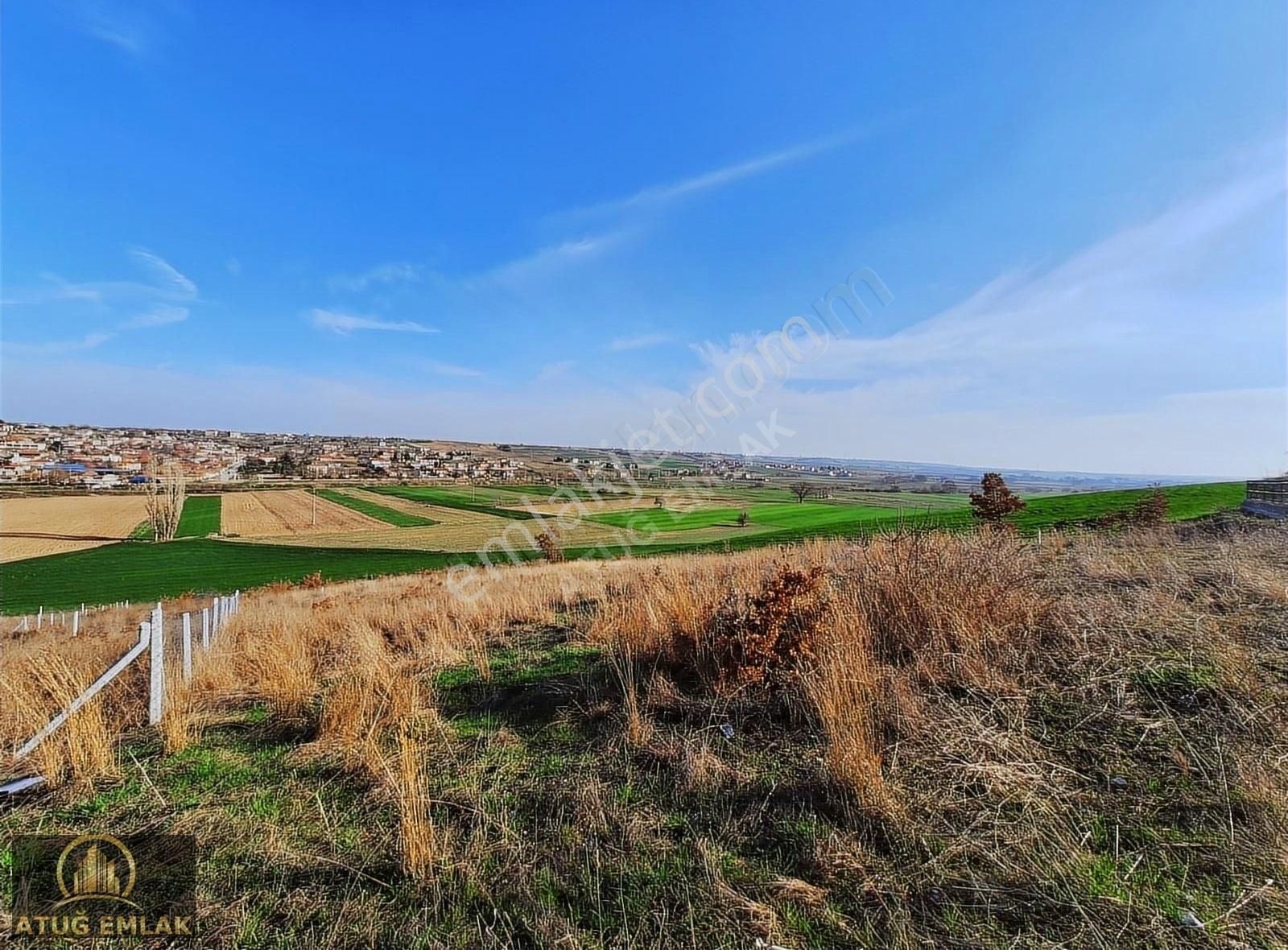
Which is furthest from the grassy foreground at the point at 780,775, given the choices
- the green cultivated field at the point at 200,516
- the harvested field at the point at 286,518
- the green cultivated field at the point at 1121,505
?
the green cultivated field at the point at 200,516

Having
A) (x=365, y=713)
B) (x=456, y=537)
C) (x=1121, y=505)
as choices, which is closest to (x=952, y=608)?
(x=365, y=713)

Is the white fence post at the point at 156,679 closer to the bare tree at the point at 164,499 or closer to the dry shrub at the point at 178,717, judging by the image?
the dry shrub at the point at 178,717

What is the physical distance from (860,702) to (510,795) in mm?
2164

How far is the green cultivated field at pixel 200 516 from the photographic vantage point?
1998 inches

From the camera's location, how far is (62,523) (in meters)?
49.7

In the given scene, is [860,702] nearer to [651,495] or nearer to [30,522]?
[651,495]

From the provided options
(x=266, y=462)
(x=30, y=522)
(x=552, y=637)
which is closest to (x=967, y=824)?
(x=552, y=637)

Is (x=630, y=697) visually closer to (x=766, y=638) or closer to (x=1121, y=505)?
(x=766, y=638)

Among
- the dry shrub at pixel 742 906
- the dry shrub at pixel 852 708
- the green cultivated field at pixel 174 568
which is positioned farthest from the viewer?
the green cultivated field at pixel 174 568

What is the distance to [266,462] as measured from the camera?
8881 centimetres

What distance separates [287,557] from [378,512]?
73.5 feet

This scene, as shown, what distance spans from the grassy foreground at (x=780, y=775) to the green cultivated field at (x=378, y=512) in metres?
52.8

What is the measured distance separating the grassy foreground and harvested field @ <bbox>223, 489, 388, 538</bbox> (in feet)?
177

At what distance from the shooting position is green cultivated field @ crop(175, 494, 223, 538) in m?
50.8
